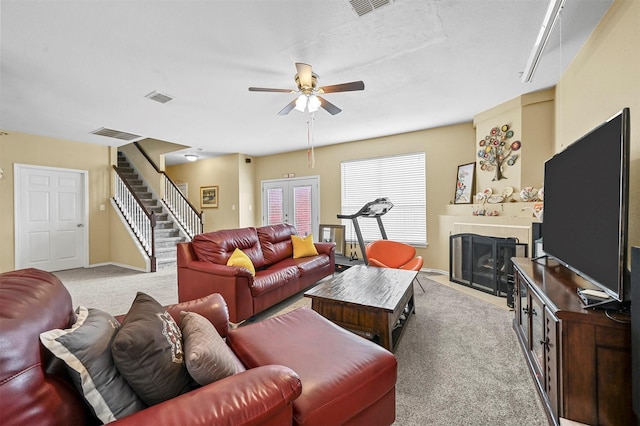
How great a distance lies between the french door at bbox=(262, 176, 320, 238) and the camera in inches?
253

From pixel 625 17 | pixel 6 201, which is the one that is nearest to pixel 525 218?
pixel 625 17

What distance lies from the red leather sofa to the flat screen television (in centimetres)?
119

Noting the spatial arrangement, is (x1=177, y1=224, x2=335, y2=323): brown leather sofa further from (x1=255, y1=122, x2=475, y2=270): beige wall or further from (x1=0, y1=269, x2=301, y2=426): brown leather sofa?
(x1=255, y1=122, x2=475, y2=270): beige wall

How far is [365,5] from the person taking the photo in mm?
1994

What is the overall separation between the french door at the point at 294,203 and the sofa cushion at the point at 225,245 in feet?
8.79

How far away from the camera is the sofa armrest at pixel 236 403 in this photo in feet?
2.68

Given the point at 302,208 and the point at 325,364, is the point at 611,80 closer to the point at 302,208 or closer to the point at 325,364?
the point at 325,364

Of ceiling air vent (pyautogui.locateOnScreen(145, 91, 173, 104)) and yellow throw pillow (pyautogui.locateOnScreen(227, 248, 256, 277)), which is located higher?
ceiling air vent (pyautogui.locateOnScreen(145, 91, 173, 104))

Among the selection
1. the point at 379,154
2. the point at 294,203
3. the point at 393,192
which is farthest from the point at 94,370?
the point at 294,203

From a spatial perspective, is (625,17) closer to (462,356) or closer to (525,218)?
(525,218)

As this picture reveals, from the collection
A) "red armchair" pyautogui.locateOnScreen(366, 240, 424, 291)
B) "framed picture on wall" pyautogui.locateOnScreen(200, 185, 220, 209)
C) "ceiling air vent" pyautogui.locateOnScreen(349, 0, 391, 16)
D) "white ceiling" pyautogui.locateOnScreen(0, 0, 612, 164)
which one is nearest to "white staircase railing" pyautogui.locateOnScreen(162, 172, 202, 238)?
"framed picture on wall" pyautogui.locateOnScreen(200, 185, 220, 209)

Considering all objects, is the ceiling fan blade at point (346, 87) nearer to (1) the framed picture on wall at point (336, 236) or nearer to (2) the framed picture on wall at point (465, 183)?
(2) the framed picture on wall at point (465, 183)

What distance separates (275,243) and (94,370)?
3.27 metres

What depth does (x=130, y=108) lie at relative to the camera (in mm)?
3814
